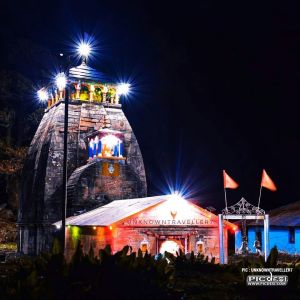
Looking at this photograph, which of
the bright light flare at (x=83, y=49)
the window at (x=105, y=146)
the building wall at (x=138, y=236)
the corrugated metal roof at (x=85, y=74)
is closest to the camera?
the building wall at (x=138, y=236)

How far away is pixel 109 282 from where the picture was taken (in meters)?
7.66

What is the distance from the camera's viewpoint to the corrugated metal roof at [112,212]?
2341 cm

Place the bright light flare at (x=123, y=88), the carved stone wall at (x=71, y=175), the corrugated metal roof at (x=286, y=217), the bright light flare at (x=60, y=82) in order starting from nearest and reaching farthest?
the carved stone wall at (x=71, y=175), the bright light flare at (x=60, y=82), the corrugated metal roof at (x=286, y=217), the bright light flare at (x=123, y=88)

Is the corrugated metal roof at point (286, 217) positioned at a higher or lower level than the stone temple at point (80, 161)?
lower

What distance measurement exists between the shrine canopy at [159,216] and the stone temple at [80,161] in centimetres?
448

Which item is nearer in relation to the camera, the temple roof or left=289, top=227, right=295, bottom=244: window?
the temple roof

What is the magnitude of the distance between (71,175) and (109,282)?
23280 mm

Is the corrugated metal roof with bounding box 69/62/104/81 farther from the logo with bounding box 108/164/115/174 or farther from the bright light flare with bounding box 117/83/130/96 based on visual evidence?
the logo with bounding box 108/164/115/174

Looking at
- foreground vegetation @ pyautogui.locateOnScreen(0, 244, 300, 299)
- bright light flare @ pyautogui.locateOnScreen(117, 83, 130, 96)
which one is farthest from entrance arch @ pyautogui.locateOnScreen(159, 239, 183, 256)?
foreground vegetation @ pyautogui.locateOnScreen(0, 244, 300, 299)

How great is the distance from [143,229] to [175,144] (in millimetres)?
27252

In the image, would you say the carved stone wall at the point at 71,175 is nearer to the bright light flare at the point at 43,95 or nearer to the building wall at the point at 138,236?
the bright light flare at the point at 43,95

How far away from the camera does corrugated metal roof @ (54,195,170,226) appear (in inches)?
922

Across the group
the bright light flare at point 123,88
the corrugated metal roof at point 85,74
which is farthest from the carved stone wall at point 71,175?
the corrugated metal roof at point 85,74

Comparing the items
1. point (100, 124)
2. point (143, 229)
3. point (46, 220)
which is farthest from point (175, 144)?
point (143, 229)
